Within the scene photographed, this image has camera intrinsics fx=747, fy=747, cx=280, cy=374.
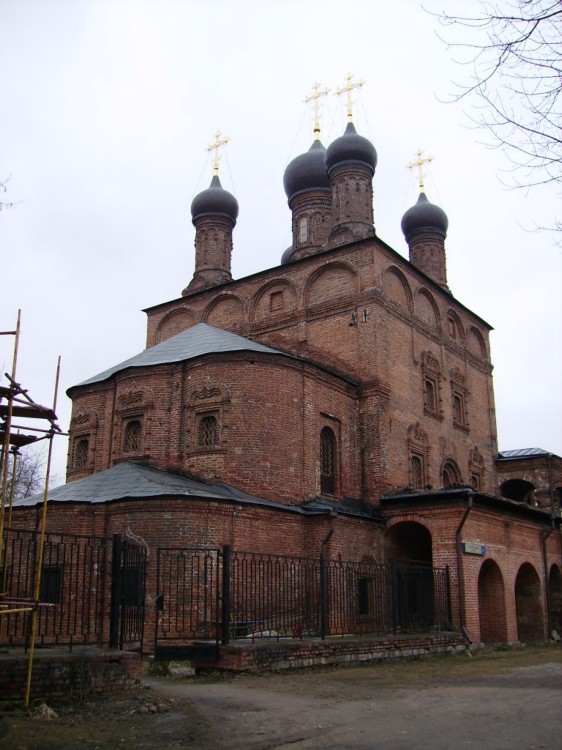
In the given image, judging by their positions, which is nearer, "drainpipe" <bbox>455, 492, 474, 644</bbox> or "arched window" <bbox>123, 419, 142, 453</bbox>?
"drainpipe" <bbox>455, 492, 474, 644</bbox>

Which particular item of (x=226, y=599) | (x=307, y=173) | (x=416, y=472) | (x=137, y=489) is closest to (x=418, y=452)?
(x=416, y=472)

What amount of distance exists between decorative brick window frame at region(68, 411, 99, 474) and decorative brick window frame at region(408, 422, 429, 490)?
7741mm

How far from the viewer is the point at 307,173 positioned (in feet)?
79.5

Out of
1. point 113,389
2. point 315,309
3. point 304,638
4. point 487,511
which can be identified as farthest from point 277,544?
point 315,309

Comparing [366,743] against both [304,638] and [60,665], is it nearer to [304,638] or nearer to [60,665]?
[60,665]

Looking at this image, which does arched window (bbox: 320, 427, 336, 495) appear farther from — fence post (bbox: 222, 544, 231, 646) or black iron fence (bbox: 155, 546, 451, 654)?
fence post (bbox: 222, 544, 231, 646)

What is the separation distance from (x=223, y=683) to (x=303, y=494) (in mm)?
7312

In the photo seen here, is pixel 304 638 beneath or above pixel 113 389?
beneath

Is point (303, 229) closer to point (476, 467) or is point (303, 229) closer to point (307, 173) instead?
point (307, 173)

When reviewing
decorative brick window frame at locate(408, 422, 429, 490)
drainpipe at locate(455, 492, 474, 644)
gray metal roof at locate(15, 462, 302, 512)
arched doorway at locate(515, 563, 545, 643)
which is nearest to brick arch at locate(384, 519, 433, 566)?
drainpipe at locate(455, 492, 474, 644)

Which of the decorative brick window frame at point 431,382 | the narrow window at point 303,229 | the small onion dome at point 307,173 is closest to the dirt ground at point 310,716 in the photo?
the decorative brick window frame at point 431,382

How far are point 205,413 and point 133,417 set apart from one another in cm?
191

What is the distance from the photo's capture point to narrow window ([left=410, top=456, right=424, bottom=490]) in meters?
18.9

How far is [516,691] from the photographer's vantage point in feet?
26.3
